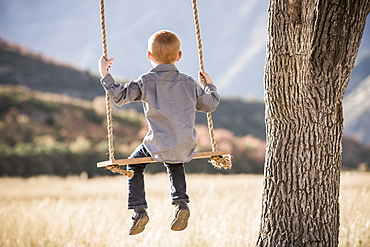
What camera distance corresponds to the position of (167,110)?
3369 mm

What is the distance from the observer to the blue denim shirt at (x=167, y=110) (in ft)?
11.0

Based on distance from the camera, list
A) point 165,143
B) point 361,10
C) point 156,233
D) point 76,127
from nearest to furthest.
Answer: point 165,143 → point 361,10 → point 156,233 → point 76,127

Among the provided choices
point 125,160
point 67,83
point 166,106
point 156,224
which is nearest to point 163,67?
point 166,106

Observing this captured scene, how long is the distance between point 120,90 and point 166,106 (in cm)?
34

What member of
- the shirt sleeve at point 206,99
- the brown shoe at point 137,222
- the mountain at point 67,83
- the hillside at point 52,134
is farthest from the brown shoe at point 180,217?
the mountain at point 67,83

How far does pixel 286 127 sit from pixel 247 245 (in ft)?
5.40

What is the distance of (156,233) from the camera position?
5578 millimetres

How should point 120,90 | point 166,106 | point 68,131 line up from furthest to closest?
point 68,131
point 166,106
point 120,90

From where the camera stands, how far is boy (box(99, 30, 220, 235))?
332 centimetres

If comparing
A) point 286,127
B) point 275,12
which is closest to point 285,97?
point 286,127

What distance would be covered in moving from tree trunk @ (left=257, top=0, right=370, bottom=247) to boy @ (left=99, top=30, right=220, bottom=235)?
79 centimetres

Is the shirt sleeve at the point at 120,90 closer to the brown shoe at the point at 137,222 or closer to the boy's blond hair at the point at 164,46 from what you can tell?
the boy's blond hair at the point at 164,46

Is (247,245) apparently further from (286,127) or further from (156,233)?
(286,127)

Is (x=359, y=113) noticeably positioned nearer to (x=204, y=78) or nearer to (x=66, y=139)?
(x=66, y=139)
